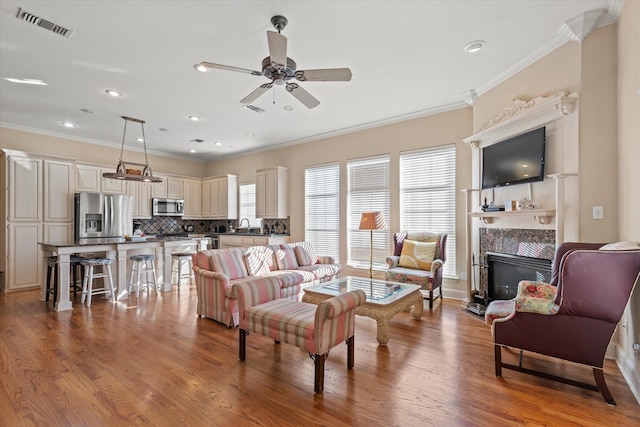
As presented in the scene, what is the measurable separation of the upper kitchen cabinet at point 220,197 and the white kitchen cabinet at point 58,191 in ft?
9.76

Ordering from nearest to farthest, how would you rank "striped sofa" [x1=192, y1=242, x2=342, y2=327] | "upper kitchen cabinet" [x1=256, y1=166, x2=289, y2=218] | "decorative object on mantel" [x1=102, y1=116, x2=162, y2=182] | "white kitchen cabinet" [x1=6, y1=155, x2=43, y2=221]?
"striped sofa" [x1=192, y1=242, x2=342, y2=327], "decorative object on mantel" [x1=102, y1=116, x2=162, y2=182], "white kitchen cabinet" [x1=6, y1=155, x2=43, y2=221], "upper kitchen cabinet" [x1=256, y1=166, x2=289, y2=218]

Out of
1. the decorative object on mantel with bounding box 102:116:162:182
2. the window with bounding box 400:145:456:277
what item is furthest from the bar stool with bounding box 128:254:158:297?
the window with bounding box 400:145:456:277

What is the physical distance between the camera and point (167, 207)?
7.67m

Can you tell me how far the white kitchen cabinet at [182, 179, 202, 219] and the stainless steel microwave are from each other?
0.23m

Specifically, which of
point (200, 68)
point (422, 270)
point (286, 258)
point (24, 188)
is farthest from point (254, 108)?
point (24, 188)

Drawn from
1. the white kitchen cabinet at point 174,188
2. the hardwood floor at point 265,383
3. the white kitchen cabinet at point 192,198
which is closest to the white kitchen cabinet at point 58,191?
the white kitchen cabinet at point 174,188

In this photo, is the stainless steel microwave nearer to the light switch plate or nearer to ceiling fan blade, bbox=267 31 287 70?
ceiling fan blade, bbox=267 31 287 70

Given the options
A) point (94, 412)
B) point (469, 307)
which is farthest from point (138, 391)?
point (469, 307)

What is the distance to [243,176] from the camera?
803cm

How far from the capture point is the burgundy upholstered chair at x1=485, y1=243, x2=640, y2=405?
6.73ft

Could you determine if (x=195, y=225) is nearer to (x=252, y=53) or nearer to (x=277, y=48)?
(x=252, y=53)

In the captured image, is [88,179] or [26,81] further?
[88,179]

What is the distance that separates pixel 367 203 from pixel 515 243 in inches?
102

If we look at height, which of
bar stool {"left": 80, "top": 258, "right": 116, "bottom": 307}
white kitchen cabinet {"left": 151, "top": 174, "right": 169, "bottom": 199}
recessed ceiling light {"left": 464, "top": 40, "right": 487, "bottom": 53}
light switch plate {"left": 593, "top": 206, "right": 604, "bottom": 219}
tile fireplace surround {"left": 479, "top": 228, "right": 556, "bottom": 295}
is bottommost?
bar stool {"left": 80, "top": 258, "right": 116, "bottom": 307}
